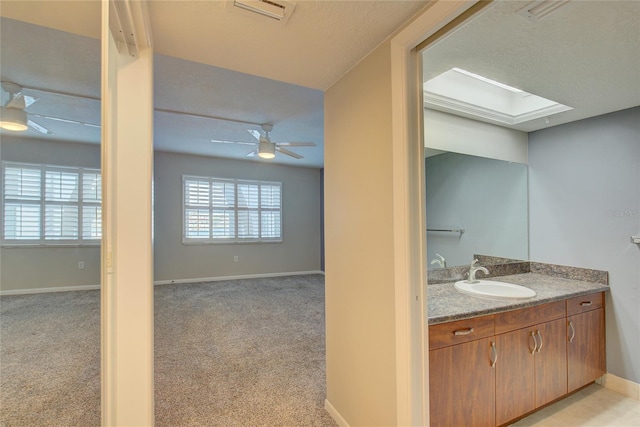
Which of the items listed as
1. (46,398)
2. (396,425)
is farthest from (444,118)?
(46,398)

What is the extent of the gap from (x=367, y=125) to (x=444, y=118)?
114 centimetres

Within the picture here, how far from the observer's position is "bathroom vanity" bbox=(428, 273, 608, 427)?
59.8 inches

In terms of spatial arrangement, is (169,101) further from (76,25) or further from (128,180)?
(128,180)

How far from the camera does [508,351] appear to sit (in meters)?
1.71

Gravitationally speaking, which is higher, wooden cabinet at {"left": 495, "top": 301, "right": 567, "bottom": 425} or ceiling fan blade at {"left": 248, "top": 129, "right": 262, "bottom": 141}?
ceiling fan blade at {"left": 248, "top": 129, "right": 262, "bottom": 141}

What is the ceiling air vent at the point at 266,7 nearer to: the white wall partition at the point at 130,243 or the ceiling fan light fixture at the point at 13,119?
the white wall partition at the point at 130,243

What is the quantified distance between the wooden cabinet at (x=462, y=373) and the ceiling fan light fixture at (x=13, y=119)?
1.92 m

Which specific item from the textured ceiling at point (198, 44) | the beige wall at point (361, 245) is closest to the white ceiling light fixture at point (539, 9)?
the textured ceiling at point (198, 44)

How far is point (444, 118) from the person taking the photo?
236 centimetres

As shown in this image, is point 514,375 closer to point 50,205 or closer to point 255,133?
point 50,205

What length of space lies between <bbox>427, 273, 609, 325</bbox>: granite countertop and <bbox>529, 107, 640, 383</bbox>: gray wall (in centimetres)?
20

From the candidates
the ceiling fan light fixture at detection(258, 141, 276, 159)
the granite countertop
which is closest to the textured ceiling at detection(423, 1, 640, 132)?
the granite countertop

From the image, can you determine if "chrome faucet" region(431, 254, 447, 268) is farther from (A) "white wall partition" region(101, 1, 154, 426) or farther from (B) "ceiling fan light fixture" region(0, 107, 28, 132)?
(B) "ceiling fan light fixture" region(0, 107, 28, 132)

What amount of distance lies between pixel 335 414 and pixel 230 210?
202 inches
